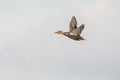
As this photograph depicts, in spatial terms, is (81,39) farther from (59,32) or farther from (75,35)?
(59,32)

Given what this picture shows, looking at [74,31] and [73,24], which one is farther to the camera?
[73,24]

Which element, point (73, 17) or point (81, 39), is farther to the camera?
point (73, 17)

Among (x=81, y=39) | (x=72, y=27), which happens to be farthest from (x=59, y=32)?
(x=81, y=39)

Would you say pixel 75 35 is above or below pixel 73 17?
below

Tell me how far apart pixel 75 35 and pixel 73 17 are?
8.36 feet

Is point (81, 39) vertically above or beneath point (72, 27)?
beneath

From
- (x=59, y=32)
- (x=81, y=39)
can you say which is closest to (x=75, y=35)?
(x=81, y=39)

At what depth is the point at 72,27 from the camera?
63.7 ft

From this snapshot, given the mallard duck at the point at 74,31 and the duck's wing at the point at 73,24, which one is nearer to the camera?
the mallard duck at the point at 74,31

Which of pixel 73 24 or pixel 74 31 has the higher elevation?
pixel 73 24

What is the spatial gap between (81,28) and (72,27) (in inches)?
76.5

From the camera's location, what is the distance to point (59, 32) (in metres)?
19.8

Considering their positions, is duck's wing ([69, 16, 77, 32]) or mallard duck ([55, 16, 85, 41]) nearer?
mallard duck ([55, 16, 85, 41])

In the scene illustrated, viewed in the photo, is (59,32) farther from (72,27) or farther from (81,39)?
(81,39)
